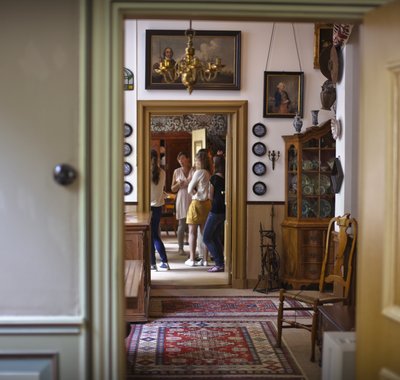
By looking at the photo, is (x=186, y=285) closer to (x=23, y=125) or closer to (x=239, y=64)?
(x=239, y=64)

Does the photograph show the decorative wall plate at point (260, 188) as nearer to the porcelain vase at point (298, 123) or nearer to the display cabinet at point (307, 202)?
the display cabinet at point (307, 202)

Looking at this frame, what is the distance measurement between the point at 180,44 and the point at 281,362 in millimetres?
4232

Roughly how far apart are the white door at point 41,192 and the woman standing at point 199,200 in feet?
19.4

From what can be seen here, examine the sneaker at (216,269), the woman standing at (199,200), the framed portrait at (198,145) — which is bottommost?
the sneaker at (216,269)

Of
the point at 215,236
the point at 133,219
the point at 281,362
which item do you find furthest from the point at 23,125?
the point at 215,236

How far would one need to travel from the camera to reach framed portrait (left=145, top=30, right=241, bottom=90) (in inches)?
286

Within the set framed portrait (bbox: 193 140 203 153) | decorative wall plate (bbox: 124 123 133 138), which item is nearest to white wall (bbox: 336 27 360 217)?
decorative wall plate (bbox: 124 123 133 138)

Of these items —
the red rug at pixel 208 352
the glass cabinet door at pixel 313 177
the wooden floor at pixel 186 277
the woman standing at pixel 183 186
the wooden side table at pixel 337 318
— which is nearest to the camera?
the wooden side table at pixel 337 318

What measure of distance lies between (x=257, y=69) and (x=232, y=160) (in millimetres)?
1164

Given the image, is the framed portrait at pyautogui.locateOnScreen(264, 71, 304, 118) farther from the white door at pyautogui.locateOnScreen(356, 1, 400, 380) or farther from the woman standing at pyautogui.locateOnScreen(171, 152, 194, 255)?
the white door at pyautogui.locateOnScreen(356, 1, 400, 380)

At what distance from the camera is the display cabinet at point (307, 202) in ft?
23.4

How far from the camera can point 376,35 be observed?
95.4 inches

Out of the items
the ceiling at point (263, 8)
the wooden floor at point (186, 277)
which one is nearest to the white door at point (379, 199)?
the ceiling at point (263, 8)

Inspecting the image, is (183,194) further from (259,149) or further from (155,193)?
(259,149)
